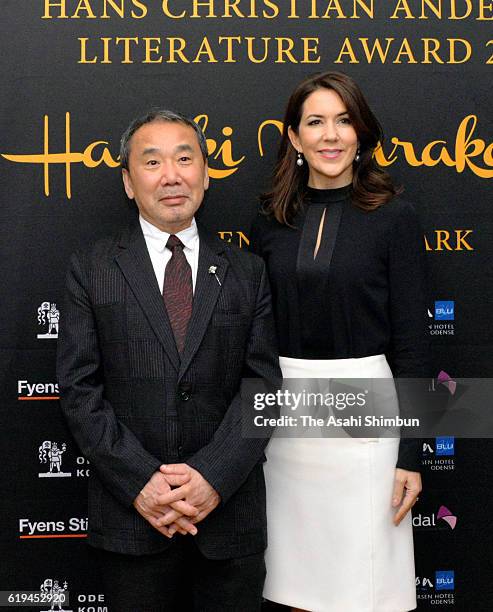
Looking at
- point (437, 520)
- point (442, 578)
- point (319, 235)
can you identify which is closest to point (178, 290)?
point (319, 235)

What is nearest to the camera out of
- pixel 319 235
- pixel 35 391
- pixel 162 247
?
pixel 162 247

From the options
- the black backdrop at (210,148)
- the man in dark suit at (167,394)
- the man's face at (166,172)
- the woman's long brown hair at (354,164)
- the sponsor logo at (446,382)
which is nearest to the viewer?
the man in dark suit at (167,394)

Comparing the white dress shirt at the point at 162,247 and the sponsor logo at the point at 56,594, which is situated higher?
the white dress shirt at the point at 162,247

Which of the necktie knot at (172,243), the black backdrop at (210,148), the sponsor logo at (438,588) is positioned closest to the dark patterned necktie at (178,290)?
the necktie knot at (172,243)

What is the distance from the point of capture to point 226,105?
276 centimetres

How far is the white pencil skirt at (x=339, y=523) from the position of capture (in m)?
2.23

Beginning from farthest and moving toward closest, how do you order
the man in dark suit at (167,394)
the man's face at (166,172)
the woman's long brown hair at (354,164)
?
1. the woman's long brown hair at (354,164)
2. the man's face at (166,172)
3. the man in dark suit at (167,394)

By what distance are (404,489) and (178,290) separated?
33.8 inches

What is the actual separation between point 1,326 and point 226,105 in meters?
1.10

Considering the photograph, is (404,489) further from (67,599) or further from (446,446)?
(67,599)

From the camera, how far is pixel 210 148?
109 inches

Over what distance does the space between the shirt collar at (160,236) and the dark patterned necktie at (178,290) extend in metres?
0.02

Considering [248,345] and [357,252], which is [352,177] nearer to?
[357,252]

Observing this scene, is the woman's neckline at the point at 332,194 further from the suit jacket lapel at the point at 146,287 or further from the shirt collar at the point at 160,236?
the suit jacket lapel at the point at 146,287
